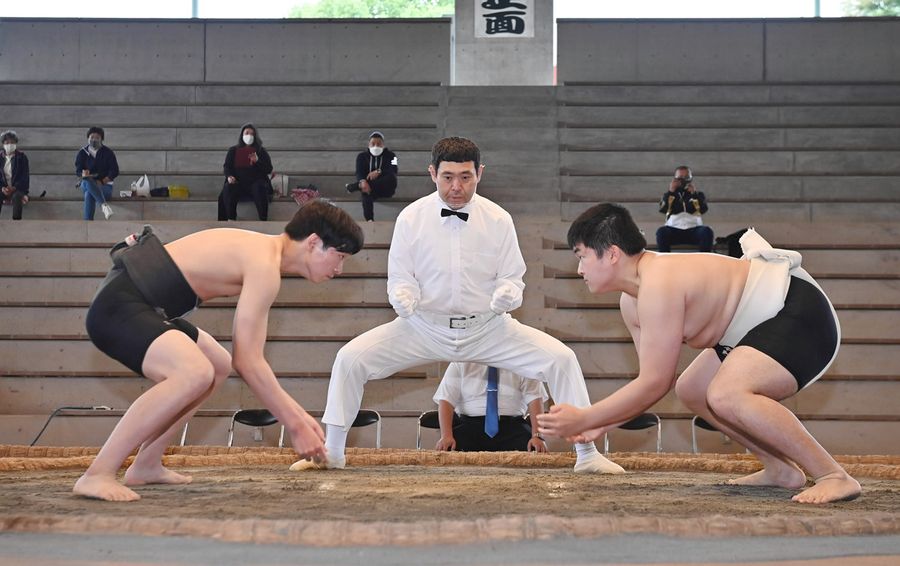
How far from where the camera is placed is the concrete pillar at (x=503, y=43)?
9.10 metres

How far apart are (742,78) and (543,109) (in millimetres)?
1883

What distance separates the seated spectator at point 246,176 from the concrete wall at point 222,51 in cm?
186

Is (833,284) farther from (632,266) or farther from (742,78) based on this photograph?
(632,266)

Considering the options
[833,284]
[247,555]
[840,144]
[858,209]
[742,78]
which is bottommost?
[247,555]

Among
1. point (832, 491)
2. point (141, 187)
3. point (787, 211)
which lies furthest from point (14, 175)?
point (832, 491)

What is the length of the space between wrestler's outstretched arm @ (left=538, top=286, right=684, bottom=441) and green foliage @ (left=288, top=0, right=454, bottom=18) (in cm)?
781

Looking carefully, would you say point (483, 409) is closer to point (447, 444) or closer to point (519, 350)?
point (447, 444)

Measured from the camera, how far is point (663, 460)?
3.79m

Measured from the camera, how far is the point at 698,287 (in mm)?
2535

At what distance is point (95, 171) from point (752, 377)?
20.1 ft

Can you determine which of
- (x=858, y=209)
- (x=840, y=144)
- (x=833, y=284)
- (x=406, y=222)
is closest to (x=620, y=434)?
(x=833, y=284)

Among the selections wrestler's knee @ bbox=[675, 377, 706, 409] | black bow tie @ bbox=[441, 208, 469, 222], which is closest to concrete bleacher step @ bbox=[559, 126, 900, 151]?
black bow tie @ bbox=[441, 208, 469, 222]

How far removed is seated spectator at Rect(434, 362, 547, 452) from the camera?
13.6 feet

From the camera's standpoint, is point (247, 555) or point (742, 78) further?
point (742, 78)
